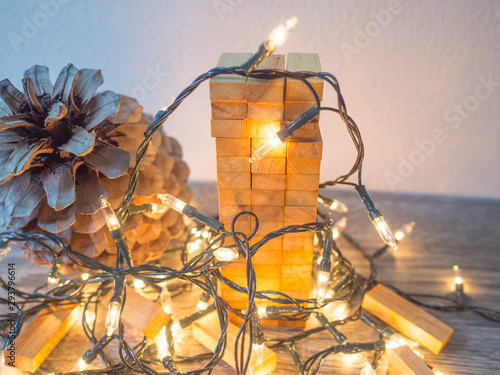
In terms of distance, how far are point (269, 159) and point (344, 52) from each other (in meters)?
0.45

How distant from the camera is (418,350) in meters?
0.65

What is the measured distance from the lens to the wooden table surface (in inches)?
25.1

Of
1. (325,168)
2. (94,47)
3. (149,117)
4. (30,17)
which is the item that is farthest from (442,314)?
(30,17)

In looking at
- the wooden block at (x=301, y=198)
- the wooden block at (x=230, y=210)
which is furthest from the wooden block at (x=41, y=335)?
the wooden block at (x=301, y=198)

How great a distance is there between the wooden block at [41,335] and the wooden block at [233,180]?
1.27ft

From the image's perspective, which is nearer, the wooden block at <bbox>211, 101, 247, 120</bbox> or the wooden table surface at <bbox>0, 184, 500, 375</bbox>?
the wooden block at <bbox>211, 101, 247, 120</bbox>

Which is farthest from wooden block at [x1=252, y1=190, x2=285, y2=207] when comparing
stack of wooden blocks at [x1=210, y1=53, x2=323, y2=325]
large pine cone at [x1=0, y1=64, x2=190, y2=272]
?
large pine cone at [x1=0, y1=64, x2=190, y2=272]

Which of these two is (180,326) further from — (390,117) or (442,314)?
(390,117)

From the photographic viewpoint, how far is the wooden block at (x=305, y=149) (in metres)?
0.54

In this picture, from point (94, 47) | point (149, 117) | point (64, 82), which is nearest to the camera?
point (64, 82)

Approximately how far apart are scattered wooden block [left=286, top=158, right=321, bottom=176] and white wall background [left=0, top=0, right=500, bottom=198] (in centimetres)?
41

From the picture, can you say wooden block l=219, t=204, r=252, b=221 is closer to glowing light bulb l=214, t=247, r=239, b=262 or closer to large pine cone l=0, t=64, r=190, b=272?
glowing light bulb l=214, t=247, r=239, b=262

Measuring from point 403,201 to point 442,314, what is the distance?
1.19ft

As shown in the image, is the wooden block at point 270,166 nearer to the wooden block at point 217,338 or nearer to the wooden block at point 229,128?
the wooden block at point 229,128
